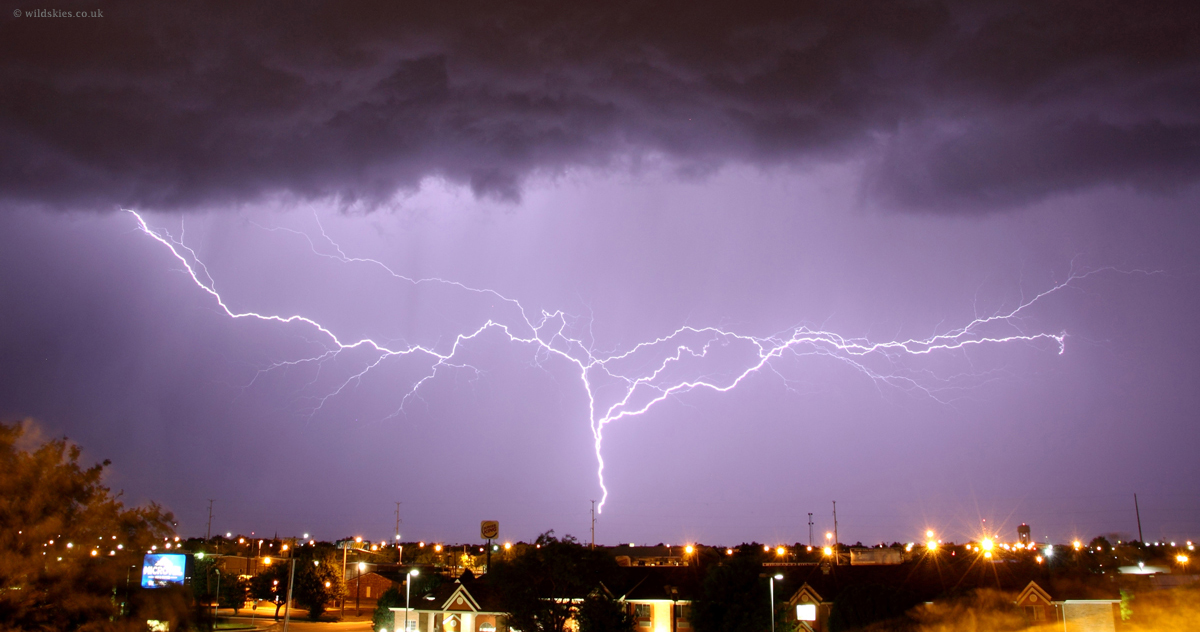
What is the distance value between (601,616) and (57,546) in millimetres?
20763

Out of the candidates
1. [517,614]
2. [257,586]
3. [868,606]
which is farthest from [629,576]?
[257,586]

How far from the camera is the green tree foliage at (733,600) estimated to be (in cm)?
3297

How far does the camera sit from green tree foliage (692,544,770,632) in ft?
108

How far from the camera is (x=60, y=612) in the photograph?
55.2 feet

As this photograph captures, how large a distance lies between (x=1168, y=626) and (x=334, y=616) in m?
48.7

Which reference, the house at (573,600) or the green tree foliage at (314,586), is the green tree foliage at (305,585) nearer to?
the green tree foliage at (314,586)

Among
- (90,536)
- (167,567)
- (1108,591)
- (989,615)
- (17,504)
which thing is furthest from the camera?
(1108,591)

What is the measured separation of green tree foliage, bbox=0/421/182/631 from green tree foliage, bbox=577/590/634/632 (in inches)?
727

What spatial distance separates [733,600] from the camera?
33.6m

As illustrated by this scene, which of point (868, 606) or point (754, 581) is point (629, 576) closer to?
point (754, 581)

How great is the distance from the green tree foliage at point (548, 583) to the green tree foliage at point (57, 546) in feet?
57.8

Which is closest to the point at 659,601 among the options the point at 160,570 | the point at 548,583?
the point at 548,583

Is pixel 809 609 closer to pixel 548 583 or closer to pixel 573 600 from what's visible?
pixel 573 600

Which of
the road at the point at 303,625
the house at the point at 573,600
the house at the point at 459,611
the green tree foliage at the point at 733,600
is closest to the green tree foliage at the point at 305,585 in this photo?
the road at the point at 303,625
